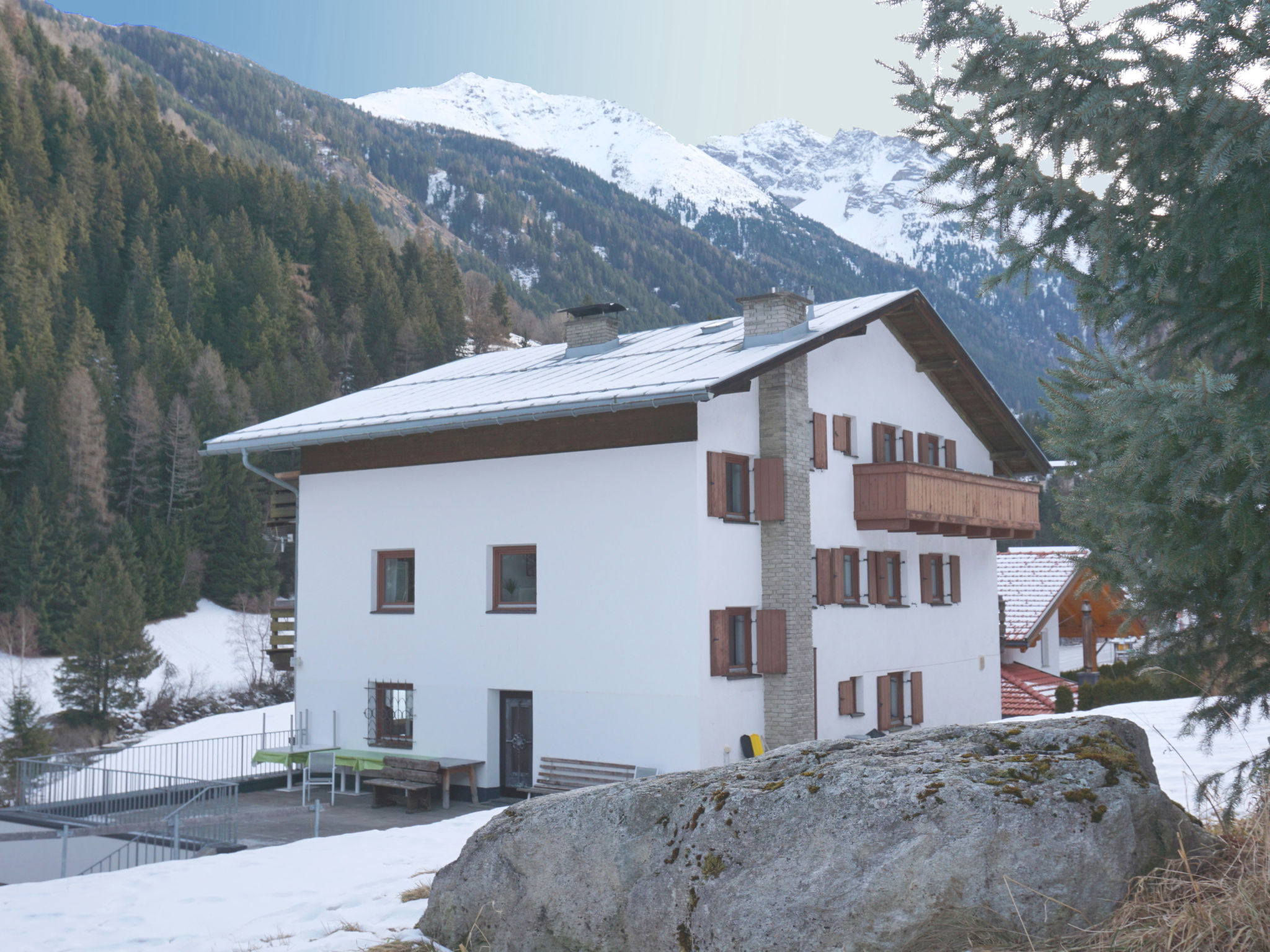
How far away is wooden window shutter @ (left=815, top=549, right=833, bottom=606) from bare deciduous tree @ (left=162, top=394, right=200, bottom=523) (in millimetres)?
60757

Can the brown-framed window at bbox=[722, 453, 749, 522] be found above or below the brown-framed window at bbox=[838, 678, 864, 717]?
above

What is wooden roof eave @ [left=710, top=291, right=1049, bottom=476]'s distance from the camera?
21516mm

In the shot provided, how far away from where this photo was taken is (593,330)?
85.8 ft

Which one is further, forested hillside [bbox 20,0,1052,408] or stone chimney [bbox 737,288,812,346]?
forested hillside [bbox 20,0,1052,408]

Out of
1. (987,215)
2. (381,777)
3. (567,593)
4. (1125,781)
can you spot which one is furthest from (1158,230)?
(381,777)

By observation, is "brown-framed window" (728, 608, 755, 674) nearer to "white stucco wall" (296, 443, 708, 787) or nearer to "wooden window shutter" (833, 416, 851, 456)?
"white stucco wall" (296, 443, 708, 787)

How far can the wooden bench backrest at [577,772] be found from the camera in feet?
63.8

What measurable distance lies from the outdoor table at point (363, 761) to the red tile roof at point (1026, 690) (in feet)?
49.8

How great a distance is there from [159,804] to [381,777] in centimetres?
375

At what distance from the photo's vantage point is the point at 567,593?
20.3 m

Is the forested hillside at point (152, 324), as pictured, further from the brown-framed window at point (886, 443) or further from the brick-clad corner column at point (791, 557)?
the brick-clad corner column at point (791, 557)

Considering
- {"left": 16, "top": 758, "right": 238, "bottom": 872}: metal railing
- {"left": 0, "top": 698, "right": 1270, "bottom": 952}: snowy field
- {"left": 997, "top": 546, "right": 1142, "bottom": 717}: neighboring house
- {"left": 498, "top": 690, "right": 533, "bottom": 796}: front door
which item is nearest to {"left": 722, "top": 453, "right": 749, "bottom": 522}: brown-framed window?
{"left": 498, "top": 690, "right": 533, "bottom": 796}: front door

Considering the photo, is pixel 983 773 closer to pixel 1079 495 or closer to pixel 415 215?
pixel 1079 495

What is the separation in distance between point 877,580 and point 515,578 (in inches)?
301
